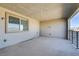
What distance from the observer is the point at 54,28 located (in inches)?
454

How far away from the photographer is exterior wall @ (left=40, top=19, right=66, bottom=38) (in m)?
11.2

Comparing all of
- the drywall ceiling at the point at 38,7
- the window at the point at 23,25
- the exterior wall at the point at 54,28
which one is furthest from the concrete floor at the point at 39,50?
the exterior wall at the point at 54,28

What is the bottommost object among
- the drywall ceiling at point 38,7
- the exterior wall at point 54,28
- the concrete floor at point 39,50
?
the concrete floor at point 39,50

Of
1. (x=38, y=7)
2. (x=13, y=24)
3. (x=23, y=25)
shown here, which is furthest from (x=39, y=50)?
(x=23, y=25)

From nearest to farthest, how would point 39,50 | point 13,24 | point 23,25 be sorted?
point 39,50, point 13,24, point 23,25

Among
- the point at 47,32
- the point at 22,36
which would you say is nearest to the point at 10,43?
the point at 22,36

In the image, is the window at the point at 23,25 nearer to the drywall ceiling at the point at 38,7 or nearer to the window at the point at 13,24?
the window at the point at 13,24

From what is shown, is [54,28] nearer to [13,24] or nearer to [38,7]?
[13,24]

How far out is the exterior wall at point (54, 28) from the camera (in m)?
11.2

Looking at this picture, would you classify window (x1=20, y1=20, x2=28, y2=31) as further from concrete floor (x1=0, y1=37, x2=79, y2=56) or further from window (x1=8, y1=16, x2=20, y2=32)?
concrete floor (x1=0, y1=37, x2=79, y2=56)

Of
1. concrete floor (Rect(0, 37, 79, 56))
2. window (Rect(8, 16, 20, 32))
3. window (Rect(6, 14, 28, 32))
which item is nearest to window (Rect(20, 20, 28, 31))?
window (Rect(6, 14, 28, 32))

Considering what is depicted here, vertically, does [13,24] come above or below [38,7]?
below

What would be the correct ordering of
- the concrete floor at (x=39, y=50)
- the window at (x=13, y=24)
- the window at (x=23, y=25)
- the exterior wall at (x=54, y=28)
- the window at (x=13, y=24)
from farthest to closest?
the exterior wall at (x=54, y=28), the window at (x=23, y=25), the window at (x=13, y=24), the window at (x=13, y=24), the concrete floor at (x=39, y=50)

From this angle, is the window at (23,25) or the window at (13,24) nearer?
the window at (13,24)
